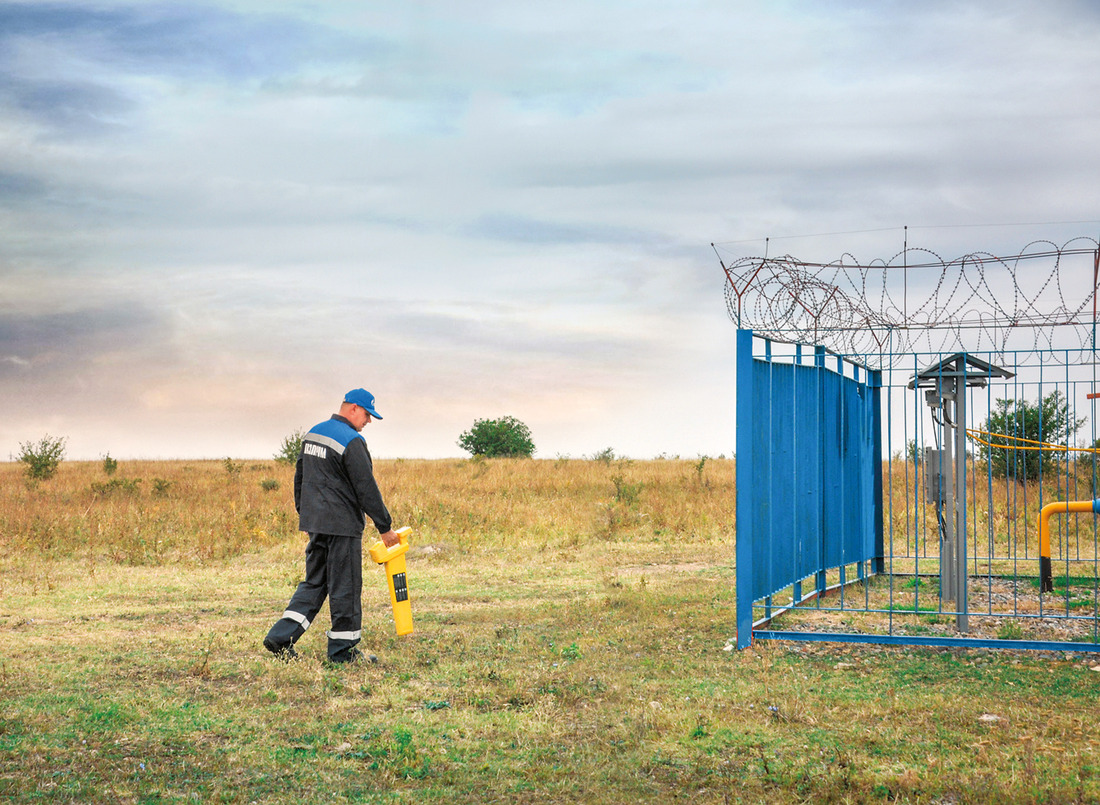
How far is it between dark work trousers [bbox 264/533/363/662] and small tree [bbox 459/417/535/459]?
45882mm

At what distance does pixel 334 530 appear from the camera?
8031mm

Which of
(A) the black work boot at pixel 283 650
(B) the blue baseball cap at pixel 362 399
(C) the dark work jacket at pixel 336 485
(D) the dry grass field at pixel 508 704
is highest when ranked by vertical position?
(B) the blue baseball cap at pixel 362 399

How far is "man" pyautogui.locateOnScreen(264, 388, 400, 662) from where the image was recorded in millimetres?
8031

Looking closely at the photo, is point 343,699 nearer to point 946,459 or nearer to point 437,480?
point 946,459

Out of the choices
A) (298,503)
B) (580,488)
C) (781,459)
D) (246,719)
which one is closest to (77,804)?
(246,719)

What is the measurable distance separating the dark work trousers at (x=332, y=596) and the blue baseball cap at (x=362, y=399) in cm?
109

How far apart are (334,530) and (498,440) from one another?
155 feet

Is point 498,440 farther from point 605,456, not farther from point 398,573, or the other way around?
point 398,573

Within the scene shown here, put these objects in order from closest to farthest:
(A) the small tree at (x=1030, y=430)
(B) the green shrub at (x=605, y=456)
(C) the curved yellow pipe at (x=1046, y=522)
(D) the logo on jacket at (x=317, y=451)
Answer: (D) the logo on jacket at (x=317, y=451)
(C) the curved yellow pipe at (x=1046, y=522)
(A) the small tree at (x=1030, y=430)
(B) the green shrub at (x=605, y=456)

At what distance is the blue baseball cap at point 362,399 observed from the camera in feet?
27.6

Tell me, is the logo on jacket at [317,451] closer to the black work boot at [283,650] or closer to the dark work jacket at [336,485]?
the dark work jacket at [336,485]

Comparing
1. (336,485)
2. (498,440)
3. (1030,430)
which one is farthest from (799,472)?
(498,440)

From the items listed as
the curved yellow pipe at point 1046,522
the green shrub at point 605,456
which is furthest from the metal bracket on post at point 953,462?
the green shrub at point 605,456

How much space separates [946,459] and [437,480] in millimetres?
20064
